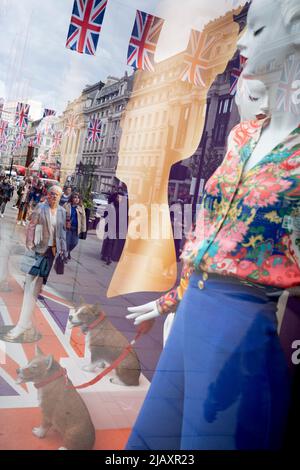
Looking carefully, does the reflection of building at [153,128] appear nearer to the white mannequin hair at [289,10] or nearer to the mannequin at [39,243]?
the mannequin at [39,243]

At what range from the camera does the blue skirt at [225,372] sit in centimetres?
130

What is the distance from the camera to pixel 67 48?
1.54 m

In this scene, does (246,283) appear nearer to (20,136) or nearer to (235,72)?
(235,72)

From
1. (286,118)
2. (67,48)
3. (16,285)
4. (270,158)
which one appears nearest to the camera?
(270,158)

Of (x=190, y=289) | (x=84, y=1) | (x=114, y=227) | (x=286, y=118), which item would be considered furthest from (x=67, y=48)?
(x=190, y=289)

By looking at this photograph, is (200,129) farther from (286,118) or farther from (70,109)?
(70,109)

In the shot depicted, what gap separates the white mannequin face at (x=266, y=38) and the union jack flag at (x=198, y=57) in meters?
0.18

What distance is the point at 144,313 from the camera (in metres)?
1.65

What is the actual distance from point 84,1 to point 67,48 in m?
0.17

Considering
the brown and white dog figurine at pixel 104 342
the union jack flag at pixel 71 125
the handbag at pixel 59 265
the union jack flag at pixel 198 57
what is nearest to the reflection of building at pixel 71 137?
the union jack flag at pixel 71 125

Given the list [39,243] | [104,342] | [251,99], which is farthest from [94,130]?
[104,342]

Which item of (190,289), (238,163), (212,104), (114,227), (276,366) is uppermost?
(212,104)

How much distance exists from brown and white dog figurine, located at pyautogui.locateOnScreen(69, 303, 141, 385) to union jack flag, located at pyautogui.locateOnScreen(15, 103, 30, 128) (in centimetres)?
81

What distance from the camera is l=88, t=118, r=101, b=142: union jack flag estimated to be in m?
1.66
